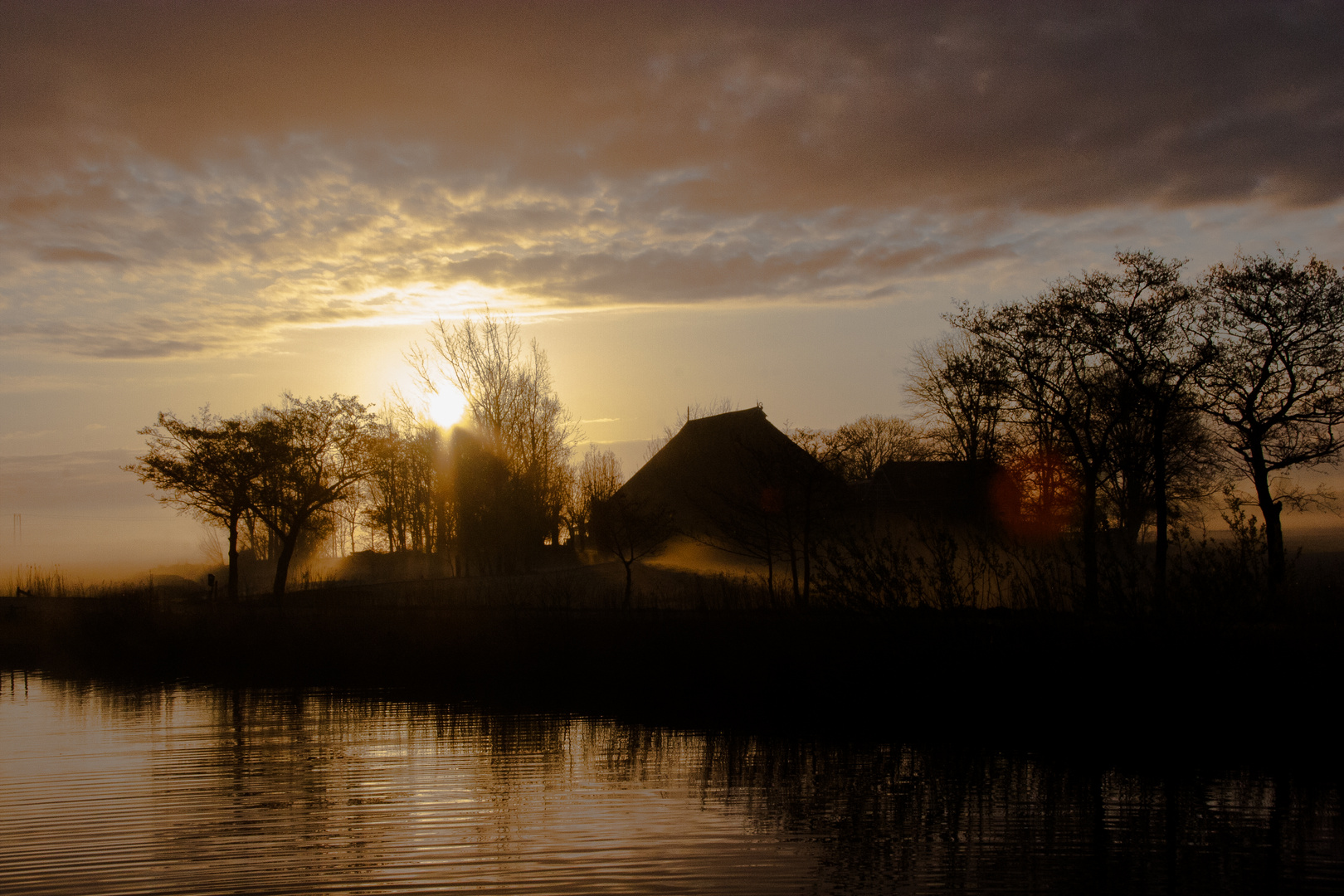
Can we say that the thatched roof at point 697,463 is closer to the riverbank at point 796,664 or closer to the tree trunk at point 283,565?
the tree trunk at point 283,565

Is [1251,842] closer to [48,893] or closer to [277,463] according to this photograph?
[48,893]

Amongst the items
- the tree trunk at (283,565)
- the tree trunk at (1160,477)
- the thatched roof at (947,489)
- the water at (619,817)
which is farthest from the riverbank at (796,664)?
the tree trunk at (283,565)

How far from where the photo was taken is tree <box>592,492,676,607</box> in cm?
3416

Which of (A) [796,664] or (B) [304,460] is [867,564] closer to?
(A) [796,664]

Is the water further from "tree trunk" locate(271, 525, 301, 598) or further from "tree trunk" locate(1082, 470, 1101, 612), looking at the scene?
"tree trunk" locate(271, 525, 301, 598)

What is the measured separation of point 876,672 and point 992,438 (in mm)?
24537

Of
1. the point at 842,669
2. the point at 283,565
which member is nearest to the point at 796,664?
the point at 842,669

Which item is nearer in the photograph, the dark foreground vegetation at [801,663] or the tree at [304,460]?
the dark foreground vegetation at [801,663]

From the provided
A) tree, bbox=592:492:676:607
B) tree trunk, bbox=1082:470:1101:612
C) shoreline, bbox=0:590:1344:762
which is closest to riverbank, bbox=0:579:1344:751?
shoreline, bbox=0:590:1344:762

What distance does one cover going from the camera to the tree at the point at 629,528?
34.2 m

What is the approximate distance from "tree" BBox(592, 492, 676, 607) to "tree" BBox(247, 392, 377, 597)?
52.0 feet

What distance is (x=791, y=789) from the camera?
35.7 ft

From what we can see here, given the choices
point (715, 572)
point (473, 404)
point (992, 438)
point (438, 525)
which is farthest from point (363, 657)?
point (438, 525)

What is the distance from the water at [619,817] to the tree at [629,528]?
19134mm
